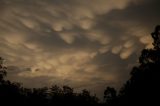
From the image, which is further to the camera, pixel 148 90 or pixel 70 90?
pixel 70 90

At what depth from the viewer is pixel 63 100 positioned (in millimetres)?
100188

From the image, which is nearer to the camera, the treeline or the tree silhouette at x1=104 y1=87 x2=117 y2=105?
the treeline

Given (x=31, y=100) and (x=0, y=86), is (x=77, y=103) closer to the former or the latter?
(x=31, y=100)

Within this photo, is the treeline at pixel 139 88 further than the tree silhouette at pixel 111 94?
No

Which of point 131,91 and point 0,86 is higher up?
point 0,86

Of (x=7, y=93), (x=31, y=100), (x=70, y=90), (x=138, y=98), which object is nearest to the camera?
(x=138, y=98)

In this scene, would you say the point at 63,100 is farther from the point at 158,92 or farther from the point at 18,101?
the point at 158,92

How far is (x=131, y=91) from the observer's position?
66125mm

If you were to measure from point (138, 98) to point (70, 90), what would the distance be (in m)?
54.9

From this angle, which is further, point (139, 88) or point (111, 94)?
point (111, 94)

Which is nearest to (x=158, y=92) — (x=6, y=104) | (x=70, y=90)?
(x=6, y=104)

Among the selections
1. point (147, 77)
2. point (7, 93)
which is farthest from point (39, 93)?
point (147, 77)

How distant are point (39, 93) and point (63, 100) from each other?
955cm

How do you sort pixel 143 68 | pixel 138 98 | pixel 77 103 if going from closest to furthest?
pixel 138 98, pixel 143 68, pixel 77 103
